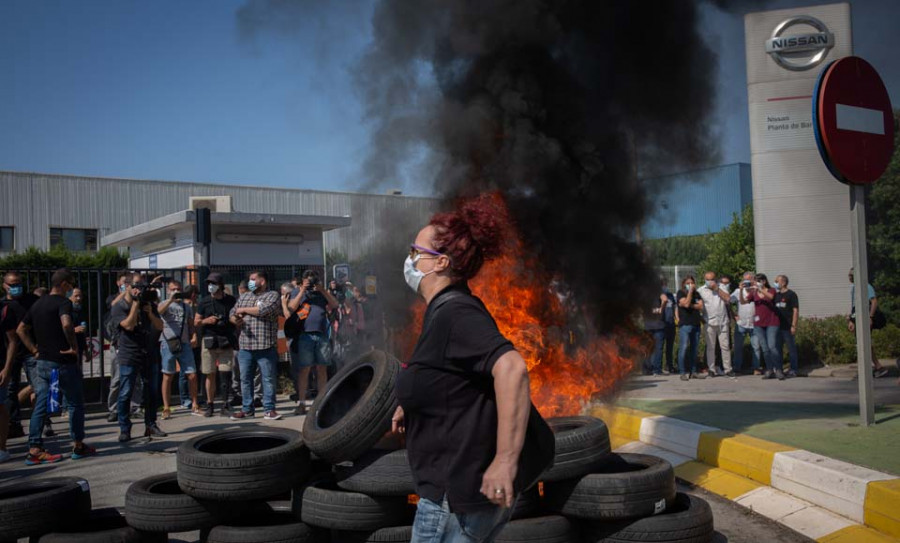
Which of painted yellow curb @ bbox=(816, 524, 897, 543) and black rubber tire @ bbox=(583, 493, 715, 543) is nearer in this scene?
black rubber tire @ bbox=(583, 493, 715, 543)

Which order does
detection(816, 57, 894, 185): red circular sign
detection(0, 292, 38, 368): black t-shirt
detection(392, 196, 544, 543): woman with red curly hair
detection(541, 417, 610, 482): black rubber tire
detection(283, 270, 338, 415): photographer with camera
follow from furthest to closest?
1. detection(283, 270, 338, 415): photographer with camera
2. detection(0, 292, 38, 368): black t-shirt
3. detection(816, 57, 894, 185): red circular sign
4. detection(541, 417, 610, 482): black rubber tire
5. detection(392, 196, 544, 543): woman with red curly hair

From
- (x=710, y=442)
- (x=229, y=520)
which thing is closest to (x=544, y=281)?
(x=710, y=442)

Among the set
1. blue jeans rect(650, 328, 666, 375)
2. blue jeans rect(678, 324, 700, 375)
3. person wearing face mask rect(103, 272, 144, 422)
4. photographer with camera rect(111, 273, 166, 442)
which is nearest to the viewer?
photographer with camera rect(111, 273, 166, 442)

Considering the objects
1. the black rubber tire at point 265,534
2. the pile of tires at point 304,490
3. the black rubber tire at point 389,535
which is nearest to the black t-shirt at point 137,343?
the pile of tires at point 304,490

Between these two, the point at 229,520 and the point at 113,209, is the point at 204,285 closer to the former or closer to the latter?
the point at 229,520

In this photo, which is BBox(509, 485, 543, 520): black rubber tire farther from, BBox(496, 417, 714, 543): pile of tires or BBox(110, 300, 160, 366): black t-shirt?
BBox(110, 300, 160, 366): black t-shirt

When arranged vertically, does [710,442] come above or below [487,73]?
below

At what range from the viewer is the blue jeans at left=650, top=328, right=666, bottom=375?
14.7 m

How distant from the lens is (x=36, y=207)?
3788cm

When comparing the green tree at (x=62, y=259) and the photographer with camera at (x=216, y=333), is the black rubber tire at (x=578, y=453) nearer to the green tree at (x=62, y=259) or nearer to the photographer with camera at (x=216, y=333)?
the photographer with camera at (x=216, y=333)

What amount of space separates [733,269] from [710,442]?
2481cm

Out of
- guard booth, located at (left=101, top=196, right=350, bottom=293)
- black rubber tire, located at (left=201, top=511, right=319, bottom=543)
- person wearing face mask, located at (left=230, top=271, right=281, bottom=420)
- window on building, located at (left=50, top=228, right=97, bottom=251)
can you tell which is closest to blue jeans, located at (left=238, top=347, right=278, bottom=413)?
person wearing face mask, located at (left=230, top=271, right=281, bottom=420)

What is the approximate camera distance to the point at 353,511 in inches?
165

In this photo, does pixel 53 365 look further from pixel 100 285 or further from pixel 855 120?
pixel 855 120
